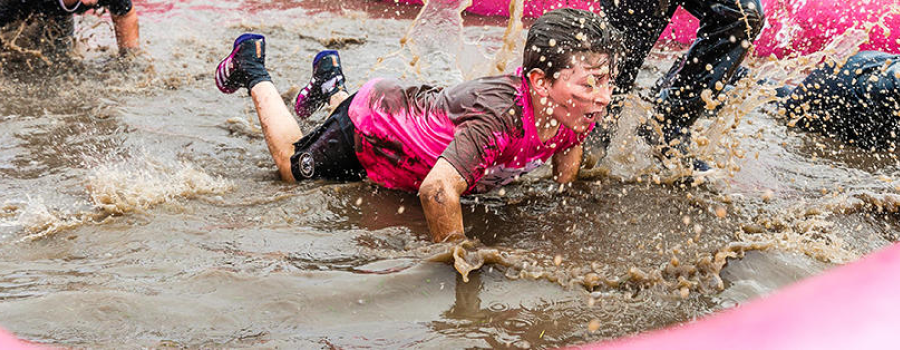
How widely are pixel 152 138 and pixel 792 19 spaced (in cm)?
484

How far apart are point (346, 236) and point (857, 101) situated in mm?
3150

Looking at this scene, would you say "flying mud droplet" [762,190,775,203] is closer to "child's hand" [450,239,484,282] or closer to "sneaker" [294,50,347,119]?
"child's hand" [450,239,484,282]

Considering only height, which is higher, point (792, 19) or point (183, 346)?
point (792, 19)

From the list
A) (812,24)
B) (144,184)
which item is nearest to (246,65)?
(144,184)

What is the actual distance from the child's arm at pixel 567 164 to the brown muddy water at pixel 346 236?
0.07 meters

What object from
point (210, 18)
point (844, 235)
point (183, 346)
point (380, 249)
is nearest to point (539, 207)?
point (380, 249)

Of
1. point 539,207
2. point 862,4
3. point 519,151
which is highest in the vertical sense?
point 862,4

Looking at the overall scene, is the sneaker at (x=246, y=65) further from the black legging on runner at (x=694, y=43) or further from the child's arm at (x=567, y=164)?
the black legging on runner at (x=694, y=43)

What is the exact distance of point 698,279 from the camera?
2123mm

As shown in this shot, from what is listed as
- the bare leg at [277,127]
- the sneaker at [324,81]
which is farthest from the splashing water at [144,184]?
the sneaker at [324,81]

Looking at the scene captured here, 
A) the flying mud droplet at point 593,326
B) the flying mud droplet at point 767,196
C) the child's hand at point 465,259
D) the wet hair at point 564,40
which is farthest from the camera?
the flying mud droplet at point 767,196

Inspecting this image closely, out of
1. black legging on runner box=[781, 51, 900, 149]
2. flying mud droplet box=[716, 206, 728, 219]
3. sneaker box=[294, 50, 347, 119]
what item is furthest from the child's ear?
black legging on runner box=[781, 51, 900, 149]

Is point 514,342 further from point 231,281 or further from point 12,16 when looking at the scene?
point 12,16

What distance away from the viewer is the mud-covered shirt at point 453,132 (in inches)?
96.3
